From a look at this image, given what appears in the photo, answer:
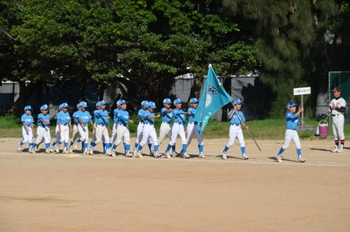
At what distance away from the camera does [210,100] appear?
22031 millimetres

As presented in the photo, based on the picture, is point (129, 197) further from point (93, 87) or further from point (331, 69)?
point (93, 87)

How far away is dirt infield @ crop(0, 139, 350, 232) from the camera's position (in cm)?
1162

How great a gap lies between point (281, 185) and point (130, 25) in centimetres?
1968

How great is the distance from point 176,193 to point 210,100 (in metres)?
7.46

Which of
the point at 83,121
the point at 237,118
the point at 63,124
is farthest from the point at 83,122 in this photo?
the point at 237,118

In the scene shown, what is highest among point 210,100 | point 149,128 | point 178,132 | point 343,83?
point 343,83

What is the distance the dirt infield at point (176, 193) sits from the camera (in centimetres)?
1162

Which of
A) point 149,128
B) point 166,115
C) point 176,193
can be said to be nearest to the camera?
point 176,193

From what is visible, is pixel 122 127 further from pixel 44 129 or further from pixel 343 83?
pixel 343 83

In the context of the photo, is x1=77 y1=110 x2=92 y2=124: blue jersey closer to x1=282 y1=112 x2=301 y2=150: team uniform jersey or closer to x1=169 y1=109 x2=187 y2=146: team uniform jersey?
x1=169 y1=109 x2=187 y2=146: team uniform jersey

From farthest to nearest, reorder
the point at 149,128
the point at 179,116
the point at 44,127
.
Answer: the point at 44,127 < the point at 149,128 < the point at 179,116

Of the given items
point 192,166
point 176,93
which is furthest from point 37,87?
point 192,166

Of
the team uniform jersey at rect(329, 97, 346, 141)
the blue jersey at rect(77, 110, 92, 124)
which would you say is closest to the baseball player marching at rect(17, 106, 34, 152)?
the blue jersey at rect(77, 110, 92, 124)

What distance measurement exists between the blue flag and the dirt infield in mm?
1218
